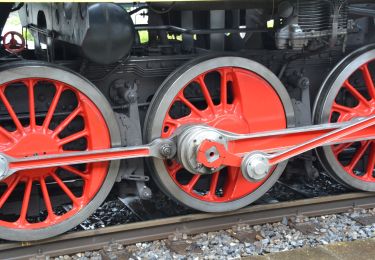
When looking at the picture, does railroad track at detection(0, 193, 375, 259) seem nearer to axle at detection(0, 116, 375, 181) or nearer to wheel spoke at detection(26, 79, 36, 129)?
axle at detection(0, 116, 375, 181)

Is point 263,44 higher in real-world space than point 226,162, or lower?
higher

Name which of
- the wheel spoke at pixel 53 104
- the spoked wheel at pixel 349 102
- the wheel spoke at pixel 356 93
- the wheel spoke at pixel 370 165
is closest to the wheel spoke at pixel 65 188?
the wheel spoke at pixel 53 104

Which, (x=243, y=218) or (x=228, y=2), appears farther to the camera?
(x=243, y=218)

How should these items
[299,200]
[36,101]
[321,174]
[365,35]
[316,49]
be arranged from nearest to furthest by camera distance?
[36,101], [316,49], [299,200], [365,35], [321,174]

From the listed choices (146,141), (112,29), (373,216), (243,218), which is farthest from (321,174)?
(112,29)

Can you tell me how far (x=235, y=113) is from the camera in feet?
11.6

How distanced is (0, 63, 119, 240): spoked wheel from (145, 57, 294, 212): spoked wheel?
0.33 metres

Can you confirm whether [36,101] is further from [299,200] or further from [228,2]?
[299,200]

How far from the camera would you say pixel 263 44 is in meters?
3.95

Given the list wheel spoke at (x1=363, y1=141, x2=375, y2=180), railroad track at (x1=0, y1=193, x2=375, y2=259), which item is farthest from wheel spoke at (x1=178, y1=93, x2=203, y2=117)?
wheel spoke at (x1=363, y1=141, x2=375, y2=180)

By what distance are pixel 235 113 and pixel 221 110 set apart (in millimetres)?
101

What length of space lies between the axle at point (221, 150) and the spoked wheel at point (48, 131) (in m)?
0.14

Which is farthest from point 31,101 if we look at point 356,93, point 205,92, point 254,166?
point 356,93

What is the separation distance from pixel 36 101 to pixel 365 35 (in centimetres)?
257
